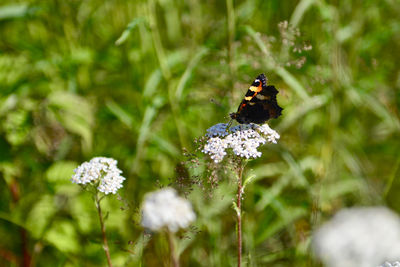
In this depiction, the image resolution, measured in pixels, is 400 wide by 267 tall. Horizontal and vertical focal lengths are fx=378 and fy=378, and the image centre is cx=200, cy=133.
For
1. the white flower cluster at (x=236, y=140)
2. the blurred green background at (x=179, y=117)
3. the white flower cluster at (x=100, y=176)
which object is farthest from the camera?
the blurred green background at (x=179, y=117)

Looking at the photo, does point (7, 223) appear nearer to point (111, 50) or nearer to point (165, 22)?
point (111, 50)

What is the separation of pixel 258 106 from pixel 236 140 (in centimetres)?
43

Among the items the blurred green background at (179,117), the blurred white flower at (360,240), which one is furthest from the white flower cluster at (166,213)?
the blurred white flower at (360,240)

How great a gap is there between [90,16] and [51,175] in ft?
4.84

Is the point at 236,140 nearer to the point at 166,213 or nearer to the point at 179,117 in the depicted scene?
the point at 166,213

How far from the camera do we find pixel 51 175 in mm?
2543

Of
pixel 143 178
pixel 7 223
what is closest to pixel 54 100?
pixel 143 178

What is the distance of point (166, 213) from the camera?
1491 millimetres

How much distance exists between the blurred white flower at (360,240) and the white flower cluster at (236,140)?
0.62 meters

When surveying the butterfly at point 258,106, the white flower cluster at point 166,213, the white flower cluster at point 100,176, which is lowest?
the white flower cluster at point 166,213

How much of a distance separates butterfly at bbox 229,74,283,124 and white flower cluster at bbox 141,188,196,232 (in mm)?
707

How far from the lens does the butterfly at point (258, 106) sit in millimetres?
2098

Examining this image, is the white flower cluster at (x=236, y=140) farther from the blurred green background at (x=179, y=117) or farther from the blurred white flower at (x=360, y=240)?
the blurred white flower at (x=360, y=240)

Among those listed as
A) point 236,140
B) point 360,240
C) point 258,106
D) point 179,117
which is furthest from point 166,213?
point 179,117
